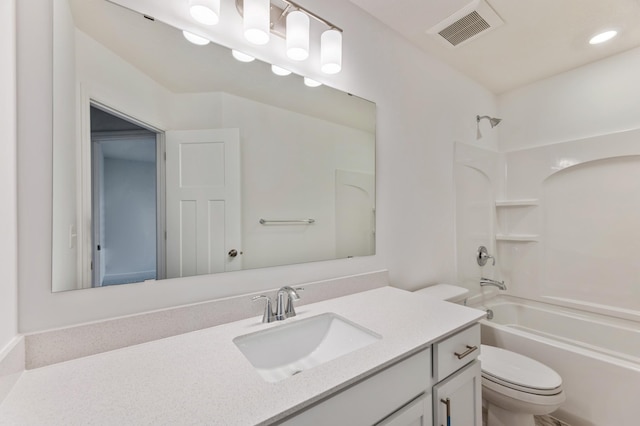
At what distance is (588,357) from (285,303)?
1.83 m

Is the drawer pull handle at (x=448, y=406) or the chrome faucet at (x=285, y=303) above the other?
the chrome faucet at (x=285, y=303)

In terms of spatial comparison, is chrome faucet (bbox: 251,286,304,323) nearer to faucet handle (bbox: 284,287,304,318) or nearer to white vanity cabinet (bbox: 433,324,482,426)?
faucet handle (bbox: 284,287,304,318)

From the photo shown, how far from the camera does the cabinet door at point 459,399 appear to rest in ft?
3.06

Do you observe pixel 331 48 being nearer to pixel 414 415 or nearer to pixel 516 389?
pixel 414 415

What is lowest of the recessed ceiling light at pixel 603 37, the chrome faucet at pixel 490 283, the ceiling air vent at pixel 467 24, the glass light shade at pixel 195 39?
the chrome faucet at pixel 490 283

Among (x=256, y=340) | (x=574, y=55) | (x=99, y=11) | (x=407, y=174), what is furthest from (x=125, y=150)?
(x=574, y=55)

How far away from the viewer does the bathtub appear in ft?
4.70

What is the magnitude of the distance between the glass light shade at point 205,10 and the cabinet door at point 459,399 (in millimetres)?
1576

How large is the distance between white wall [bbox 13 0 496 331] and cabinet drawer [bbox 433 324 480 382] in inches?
22.7

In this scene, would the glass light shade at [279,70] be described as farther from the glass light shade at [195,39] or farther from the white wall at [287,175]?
the glass light shade at [195,39]

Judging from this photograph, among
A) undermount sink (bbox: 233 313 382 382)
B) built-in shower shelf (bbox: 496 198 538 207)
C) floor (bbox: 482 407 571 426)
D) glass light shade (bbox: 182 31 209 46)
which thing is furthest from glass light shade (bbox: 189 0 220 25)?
built-in shower shelf (bbox: 496 198 538 207)

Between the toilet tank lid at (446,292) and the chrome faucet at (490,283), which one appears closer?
the toilet tank lid at (446,292)

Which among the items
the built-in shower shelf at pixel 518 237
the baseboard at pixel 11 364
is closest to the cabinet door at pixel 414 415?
the baseboard at pixel 11 364

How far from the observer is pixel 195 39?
1012mm
